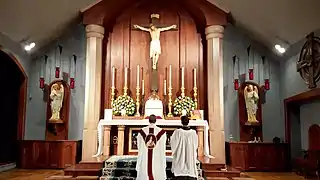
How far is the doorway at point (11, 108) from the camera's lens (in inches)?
383

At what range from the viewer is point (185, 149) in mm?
5484

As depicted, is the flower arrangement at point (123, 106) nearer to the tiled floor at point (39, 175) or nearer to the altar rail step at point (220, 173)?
the tiled floor at point (39, 175)

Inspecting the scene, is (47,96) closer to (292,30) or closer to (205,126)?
(205,126)

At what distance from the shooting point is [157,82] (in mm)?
9836

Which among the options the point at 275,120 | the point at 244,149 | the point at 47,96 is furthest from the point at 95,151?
the point at 275,120

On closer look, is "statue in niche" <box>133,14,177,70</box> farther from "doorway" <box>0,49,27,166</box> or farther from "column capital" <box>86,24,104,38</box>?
"doorway" <box>0,49,27,166</box>

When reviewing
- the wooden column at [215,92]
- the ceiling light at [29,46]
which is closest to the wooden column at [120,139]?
the wooden column at [215,92]

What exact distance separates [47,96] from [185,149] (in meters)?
5.90

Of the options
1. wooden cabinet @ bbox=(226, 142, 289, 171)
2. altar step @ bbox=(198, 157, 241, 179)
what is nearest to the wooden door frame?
altar step @ bbox=(198, 157, 241, 179)

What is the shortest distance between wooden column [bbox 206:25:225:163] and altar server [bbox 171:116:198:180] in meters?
3.58

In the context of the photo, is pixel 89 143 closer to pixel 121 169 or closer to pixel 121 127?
pixel 121 127

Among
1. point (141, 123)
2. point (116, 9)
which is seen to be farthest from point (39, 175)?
point (116, 9)

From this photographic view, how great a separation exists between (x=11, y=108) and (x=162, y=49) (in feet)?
14.1

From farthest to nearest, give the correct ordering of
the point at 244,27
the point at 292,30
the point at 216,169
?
the point at 244,27
the point at 292,30
the point at 216,169
